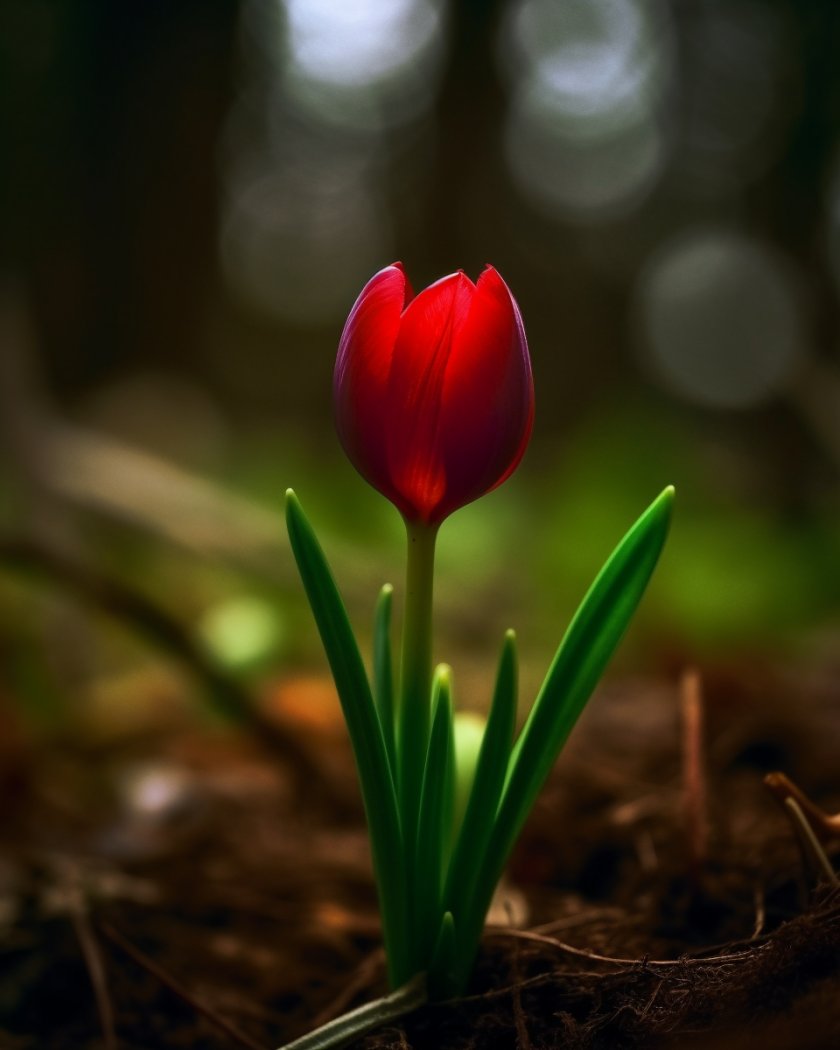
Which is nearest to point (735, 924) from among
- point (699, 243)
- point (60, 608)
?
point (60, 608)

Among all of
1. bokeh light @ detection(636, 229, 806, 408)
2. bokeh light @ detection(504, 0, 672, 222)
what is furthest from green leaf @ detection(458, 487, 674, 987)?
bokeh light @ detection(504, 0, 672, 222)

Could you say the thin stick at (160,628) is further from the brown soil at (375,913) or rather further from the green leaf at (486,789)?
the green leaf at (486,789)

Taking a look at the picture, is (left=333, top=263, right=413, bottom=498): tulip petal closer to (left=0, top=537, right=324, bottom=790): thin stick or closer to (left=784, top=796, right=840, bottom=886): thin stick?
(left=784, top=796, right=840, bottom=886): thin stick

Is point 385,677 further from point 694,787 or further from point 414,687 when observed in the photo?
point 694,787

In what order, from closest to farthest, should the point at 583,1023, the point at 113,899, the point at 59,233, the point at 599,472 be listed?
the point at 583,1023 < the point at 113,899 < the point at 599,472 < the point at 59,233

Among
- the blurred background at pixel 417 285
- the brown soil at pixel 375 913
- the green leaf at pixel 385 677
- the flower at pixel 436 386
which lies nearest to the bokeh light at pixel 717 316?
the blurred background at pixel 417 285

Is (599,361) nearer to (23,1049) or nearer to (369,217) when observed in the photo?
(369,217)
